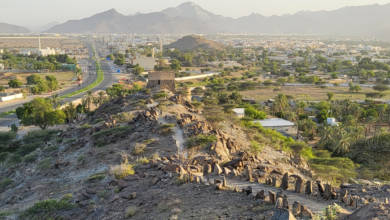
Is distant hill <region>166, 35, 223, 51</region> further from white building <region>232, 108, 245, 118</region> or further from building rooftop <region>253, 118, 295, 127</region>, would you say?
building rooftop <region>253, 118, 295, 127</region>

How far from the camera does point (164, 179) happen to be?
1345 centimetres

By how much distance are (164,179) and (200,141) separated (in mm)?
6425

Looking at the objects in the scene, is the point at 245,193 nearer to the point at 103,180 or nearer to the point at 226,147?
the point at 103,180

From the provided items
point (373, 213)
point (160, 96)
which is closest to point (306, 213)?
point (373, 213)

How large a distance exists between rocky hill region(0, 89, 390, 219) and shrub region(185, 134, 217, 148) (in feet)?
0.18

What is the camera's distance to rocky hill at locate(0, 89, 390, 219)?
10.7 meters

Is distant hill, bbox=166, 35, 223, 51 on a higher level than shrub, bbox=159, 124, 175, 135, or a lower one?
higher

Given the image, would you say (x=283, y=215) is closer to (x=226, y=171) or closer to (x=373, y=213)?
(x=373, y=213)

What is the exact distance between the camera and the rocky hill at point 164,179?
10.7 m

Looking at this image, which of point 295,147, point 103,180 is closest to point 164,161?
point 103,180

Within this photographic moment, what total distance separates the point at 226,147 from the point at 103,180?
736 cm

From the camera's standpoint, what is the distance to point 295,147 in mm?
26922

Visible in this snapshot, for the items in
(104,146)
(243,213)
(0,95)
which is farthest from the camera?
(0,95)

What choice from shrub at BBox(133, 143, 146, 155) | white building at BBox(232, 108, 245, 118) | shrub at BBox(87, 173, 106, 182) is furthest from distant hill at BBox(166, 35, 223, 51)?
shrub at BBox(87, 173, 106, 182)
